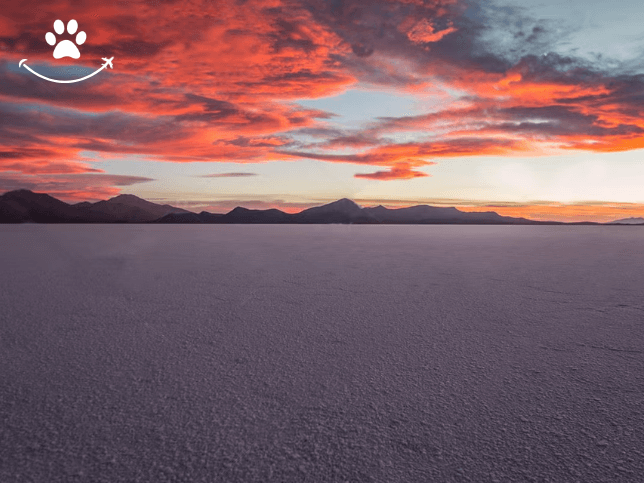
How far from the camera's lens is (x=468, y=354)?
5.48 metres

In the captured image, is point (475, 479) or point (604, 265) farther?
point (604, 265)

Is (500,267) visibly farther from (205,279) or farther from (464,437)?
(464,437)

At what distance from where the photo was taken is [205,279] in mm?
12289

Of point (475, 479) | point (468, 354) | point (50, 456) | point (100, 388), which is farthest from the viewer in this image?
point (468, 354)

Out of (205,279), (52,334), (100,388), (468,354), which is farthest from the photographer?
(205,279)

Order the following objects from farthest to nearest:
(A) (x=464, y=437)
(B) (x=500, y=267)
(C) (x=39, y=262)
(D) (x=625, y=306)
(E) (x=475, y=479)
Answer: (C) (x=39, y=262) → (B) (x=500, y=267) → (D) (x=625, y=306) → (A) (x=464, y=437) → (E) (x=475, y=479)

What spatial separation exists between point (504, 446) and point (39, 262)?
1864 centimetres

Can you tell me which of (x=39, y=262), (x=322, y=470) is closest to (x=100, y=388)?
(x=322, y=470)

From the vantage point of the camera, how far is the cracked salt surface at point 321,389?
311cm

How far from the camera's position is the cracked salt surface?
3.11 m

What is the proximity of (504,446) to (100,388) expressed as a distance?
3.55 meters

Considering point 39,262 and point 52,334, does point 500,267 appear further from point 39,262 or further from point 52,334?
point 39,262

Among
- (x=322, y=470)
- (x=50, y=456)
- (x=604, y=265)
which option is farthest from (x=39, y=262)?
(x=604, y=265)

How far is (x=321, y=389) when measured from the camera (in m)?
4.37
